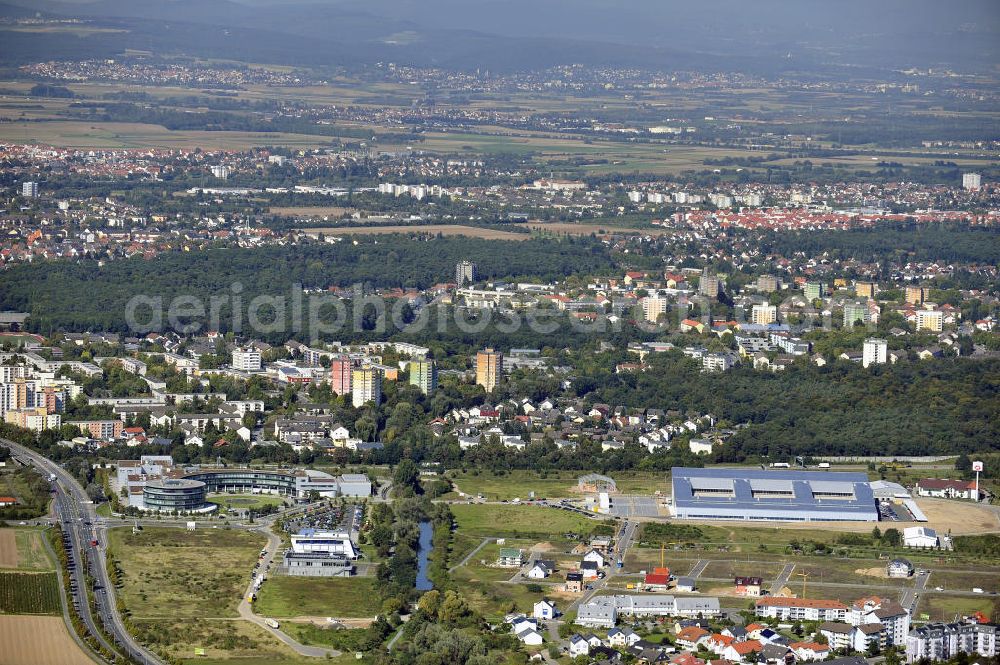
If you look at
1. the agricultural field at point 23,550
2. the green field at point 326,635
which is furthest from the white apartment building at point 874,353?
the green field at point 326,635

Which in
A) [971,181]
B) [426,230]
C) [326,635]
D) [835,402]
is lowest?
[426,230]

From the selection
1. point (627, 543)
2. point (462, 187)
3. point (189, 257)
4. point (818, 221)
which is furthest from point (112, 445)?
point (462, 187)

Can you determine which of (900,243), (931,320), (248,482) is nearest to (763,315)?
(931,320)

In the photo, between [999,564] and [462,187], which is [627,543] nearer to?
[999,564]

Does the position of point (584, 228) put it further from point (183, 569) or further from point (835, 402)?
point (183, 569)

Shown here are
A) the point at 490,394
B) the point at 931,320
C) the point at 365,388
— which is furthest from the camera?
the point at 931,320
